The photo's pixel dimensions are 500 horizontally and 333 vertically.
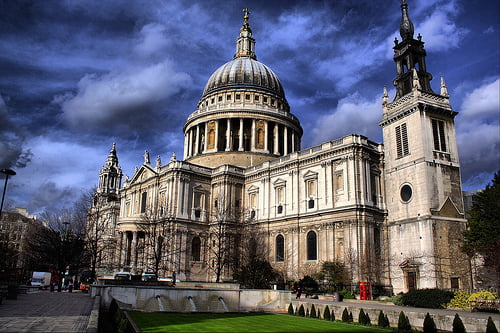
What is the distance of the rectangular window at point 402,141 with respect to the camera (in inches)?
1708

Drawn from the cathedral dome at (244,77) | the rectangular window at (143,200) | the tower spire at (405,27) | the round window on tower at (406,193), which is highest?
the cathedral dome at (244,77)

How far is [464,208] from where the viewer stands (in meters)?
43.5

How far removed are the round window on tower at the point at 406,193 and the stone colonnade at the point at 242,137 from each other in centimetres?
2862

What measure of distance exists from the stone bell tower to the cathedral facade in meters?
0.11

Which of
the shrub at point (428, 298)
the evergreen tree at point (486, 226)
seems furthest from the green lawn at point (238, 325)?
the evergreen tree at point (486, 226)

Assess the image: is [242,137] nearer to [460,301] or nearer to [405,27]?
[405,27]

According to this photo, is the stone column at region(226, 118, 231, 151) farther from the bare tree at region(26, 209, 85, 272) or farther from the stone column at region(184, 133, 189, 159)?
the bare tree at region(26, 209, 85, 272)

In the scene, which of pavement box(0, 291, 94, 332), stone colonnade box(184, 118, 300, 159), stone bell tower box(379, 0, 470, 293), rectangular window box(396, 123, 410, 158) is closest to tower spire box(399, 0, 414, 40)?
stone bell tower box(379, 0, 470, 293)

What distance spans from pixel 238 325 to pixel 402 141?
30547 mm

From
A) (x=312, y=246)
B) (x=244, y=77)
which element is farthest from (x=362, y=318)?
(x=244, y=77)

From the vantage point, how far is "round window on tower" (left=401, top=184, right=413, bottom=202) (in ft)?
137

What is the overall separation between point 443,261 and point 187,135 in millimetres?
50931

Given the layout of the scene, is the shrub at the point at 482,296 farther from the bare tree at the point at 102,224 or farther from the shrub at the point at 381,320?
the bare tree at the point at 102,224

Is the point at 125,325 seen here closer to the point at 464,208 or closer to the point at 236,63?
the point at 464,208
